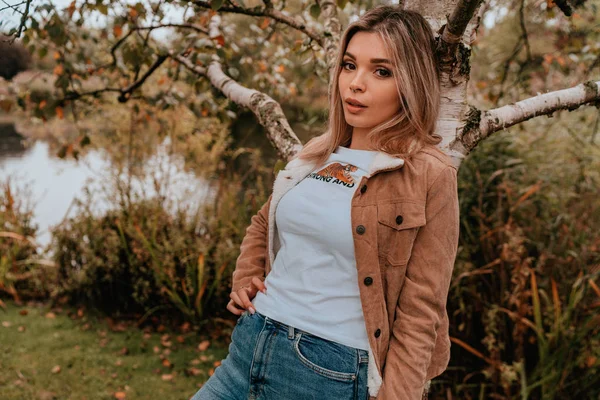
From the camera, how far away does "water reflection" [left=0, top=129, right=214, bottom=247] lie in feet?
15.9

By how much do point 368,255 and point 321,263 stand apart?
0.15m

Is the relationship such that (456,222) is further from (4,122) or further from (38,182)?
(4,122)

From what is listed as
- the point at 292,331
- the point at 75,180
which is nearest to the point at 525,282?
the point at 292,331

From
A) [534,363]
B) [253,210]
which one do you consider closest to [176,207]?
[253,210]

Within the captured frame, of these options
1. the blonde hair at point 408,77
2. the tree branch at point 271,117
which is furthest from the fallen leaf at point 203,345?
the blonde hair at point 408,77

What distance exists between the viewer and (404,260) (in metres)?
1.29

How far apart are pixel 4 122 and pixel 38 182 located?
9.53 meters

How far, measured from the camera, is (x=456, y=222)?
1.29 metres

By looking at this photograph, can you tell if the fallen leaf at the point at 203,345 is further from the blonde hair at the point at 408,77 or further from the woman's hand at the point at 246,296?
the blonde hair at the point at 408,77

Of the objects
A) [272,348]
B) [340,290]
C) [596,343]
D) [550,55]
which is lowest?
[596,343]

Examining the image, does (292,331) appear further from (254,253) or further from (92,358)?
(92,358)

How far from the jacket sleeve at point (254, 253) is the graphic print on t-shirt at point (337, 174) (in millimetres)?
219

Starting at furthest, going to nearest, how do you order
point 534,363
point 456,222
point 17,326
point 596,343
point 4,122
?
point 4,122, point 17,326, point 534,363, point 596,343, point 456,222

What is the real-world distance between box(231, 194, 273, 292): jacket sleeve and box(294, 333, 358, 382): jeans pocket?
0.38m
